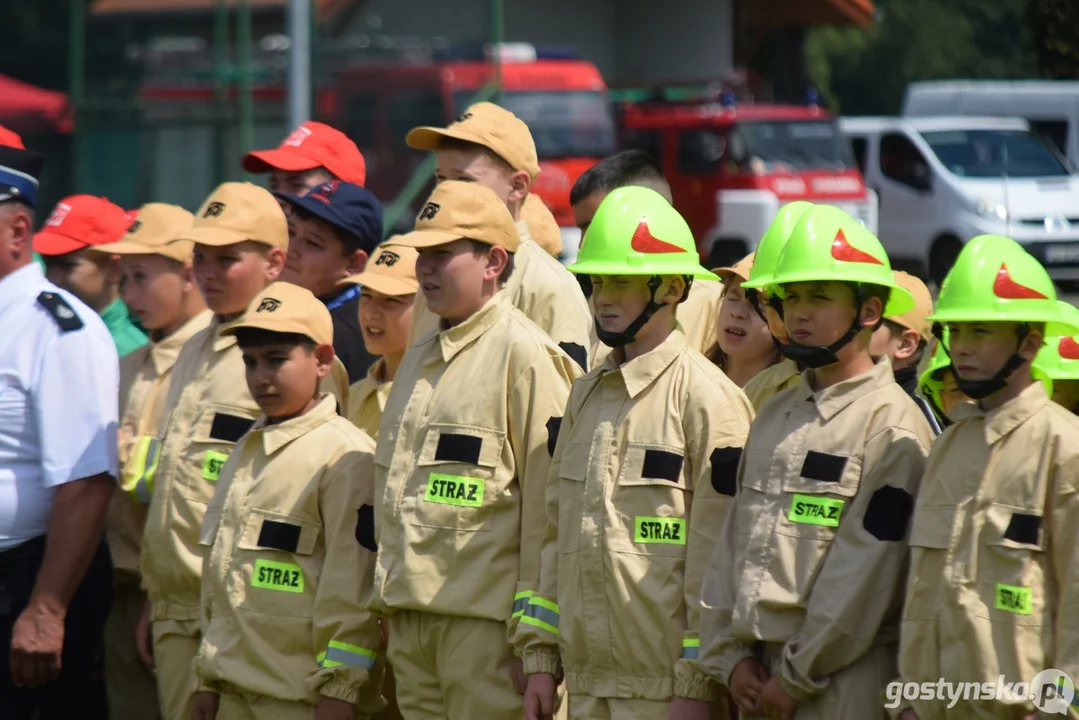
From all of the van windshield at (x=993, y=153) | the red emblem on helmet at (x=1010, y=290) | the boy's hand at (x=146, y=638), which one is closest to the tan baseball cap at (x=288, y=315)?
the boy's hand at (x=146, y=638)

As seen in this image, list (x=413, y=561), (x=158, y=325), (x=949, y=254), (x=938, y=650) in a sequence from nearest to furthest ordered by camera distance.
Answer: (x=938, y=650) → (x=413, y=561) → (x=158, y=325) → (x=949, y=254)

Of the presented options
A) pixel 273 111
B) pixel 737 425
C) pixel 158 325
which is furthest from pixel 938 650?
pixel 273 111

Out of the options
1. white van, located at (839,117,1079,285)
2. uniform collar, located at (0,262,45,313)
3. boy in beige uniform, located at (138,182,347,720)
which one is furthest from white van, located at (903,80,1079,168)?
uniform collar, located at (0,262,45,313)

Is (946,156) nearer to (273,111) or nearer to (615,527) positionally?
(273,111)

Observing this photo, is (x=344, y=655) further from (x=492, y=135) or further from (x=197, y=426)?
(x=492, y=135)

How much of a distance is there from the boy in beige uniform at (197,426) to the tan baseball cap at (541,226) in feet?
4.10

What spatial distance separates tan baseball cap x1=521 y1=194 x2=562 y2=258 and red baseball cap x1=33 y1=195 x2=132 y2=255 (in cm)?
197

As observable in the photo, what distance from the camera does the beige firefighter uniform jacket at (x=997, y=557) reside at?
384 cm

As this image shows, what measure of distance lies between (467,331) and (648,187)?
1416 millimetres

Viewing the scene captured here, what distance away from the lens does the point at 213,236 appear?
18.9ft

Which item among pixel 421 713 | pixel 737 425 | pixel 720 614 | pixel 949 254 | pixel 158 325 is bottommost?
pixel 421 713

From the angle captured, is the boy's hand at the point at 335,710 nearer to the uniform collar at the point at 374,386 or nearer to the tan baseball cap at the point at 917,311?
the uniform collar at the point at 374,386

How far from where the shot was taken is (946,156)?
22.3 meters

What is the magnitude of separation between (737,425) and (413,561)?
1.06 meters
